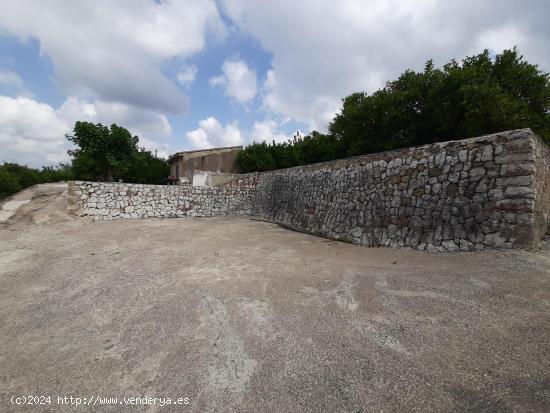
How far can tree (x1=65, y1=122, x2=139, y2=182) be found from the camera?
20.1 m

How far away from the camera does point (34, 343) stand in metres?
2.87

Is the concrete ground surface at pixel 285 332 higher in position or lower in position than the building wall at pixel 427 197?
lower

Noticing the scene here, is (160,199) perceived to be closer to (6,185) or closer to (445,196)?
(445,196)

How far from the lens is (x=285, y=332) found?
299 centimetres

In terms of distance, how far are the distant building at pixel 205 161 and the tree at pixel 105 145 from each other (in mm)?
3810

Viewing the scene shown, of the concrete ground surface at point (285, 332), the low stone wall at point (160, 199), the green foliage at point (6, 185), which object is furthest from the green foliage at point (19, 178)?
the concrete ground surface at point (285, 332)

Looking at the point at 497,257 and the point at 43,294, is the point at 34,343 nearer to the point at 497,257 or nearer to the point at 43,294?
the point at 43,294

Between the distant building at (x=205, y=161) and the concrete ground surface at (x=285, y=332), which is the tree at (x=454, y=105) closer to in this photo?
the concrete ground surface at (x=285, y=332)

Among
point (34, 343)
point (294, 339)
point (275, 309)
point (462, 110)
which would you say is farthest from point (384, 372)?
point (462, 110)

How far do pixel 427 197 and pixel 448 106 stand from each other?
21.1ft

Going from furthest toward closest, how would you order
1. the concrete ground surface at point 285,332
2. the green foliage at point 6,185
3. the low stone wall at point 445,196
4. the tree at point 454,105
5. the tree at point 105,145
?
1. the green foliage at point 6,185
2. the tree at point 105,145
3. the tree at point 454,105
4. the low stone wall at point 445,196
5. the concrete ground surface at point 285,332

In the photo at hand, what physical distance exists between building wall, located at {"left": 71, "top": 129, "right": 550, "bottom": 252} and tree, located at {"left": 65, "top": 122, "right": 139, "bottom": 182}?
11644 millimetres

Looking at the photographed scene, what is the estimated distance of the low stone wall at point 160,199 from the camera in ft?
37.0

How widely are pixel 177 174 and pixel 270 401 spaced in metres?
24.9
